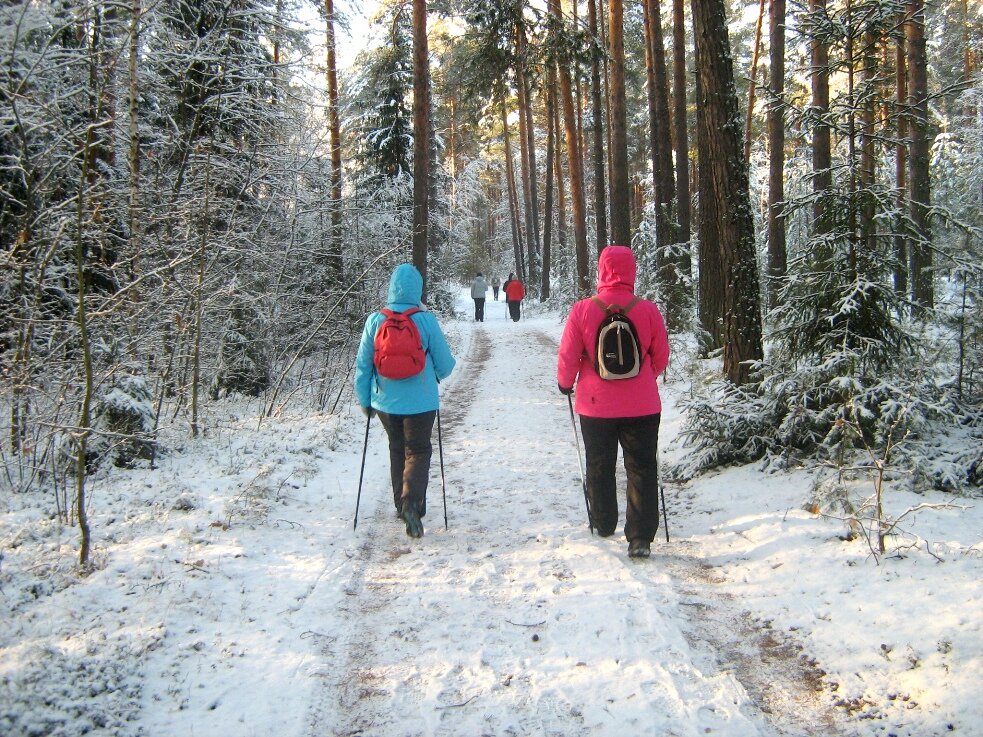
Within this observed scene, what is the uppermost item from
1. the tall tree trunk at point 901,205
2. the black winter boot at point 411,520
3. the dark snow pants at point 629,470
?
the tall tree trunk at point 901,205

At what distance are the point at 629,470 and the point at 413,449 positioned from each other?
174 centimetres

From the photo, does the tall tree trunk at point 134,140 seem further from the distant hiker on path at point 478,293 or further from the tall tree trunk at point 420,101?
the distant hiker on path at point 478,293

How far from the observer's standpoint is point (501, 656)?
11.0 ft

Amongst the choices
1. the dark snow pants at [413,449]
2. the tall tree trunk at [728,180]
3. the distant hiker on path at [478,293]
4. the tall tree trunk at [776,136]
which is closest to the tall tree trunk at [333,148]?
the dark snow pants at [413,449]

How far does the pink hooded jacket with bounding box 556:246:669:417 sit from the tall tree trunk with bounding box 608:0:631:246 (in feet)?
36.1

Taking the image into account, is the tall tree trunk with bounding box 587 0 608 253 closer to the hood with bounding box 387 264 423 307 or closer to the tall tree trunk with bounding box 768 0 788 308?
the tall tree trunk with bounding box 768 0 788 308

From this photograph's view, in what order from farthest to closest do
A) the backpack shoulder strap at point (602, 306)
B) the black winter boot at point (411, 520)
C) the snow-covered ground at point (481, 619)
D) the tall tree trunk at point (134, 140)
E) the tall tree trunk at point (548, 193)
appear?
the tall tree trunk at point (548, 193) < the tall tree trunk at point (134, 140) < the black winter boot at point (411, 520) < the backpack shoulder strap at point (602, 306) < the snow-covered ground at point (481, 619)

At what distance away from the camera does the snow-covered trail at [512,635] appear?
2.86 m

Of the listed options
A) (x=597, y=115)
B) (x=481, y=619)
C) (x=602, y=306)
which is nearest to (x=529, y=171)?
(x=597, y=115)

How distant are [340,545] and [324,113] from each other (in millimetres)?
8308

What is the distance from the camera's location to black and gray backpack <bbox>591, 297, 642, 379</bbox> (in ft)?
15.0

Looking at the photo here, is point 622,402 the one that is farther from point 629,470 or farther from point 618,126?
point 618,126

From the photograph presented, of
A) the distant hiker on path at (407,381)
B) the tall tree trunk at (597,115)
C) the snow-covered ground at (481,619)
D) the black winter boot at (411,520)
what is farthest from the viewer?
the tall tree trunk at (597,115)

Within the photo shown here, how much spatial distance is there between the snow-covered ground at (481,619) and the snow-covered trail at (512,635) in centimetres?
2
